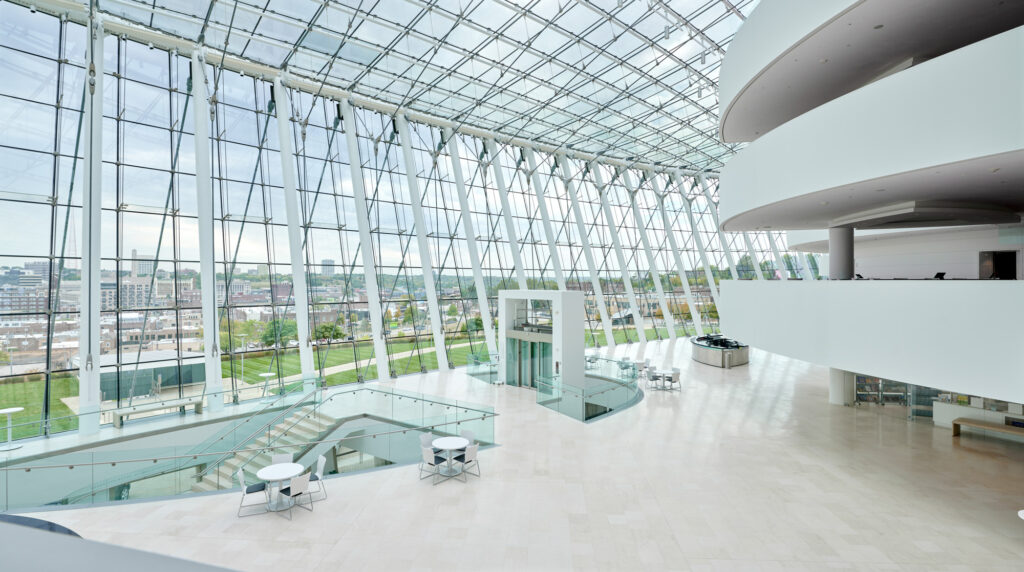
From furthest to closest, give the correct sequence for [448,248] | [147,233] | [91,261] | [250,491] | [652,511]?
[448,248] → [147,233] → [91,261] → [250,491] → [652,511]

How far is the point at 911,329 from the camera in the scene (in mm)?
7820

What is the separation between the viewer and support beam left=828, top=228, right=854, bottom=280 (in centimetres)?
1254

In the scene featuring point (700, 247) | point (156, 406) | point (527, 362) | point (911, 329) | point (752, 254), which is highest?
point (700, 247)

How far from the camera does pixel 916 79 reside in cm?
725

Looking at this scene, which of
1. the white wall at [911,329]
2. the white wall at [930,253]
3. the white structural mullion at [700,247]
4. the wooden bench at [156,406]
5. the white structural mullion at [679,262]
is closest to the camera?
the white wall at [911,329]

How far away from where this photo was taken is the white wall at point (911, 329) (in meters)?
6.68

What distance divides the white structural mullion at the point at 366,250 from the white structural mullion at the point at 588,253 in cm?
1295

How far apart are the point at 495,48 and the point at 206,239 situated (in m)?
12.2

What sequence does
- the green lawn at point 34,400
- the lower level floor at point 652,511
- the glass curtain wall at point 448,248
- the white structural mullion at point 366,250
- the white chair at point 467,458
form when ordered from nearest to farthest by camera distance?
the lower level floor at point 652,511
the white chair at point 467,458
the green lawn at point 34,400
the white structural mullion at point 366,250
the glass curtain wall at point 448,248

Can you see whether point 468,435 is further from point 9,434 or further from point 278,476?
point 9,434

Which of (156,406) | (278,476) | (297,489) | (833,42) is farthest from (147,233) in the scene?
(833,42)

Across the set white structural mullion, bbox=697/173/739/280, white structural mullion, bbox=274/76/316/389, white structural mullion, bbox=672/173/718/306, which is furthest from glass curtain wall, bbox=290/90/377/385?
white structural mullion, bbox=697/173/739/280

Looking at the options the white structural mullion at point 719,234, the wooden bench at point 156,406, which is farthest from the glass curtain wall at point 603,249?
the wooden bench at point 156,406

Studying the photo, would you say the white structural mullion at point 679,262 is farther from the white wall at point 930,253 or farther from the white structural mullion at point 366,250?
the white structural mullion at point 366,250
